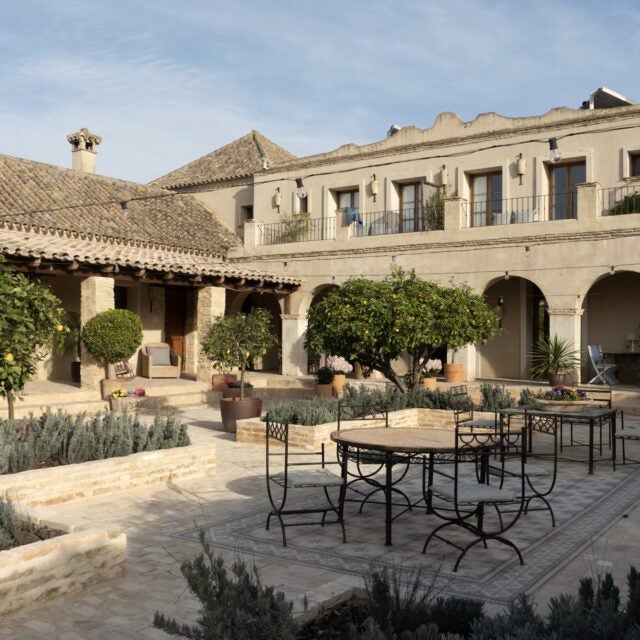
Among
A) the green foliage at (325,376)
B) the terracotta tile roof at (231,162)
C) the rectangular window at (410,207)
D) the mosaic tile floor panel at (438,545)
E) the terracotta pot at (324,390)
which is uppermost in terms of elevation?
the terracotta tile roof at (231,162)

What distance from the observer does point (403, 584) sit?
4.67 m

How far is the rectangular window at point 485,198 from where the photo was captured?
1934 cm

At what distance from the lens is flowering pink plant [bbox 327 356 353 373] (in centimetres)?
1579

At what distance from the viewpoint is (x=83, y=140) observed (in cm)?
2467

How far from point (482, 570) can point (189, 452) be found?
4.20 m

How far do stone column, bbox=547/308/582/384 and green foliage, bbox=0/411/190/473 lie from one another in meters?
10.6

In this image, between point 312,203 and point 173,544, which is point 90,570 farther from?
point 312,203

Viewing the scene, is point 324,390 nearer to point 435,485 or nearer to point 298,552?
point 435,485

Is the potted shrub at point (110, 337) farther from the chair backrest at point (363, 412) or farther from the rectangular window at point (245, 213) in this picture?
the rectangular window at point (245, 213)

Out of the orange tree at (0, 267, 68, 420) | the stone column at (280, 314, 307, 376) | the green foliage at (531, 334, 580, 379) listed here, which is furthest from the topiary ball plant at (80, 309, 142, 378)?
the green foliage at (531, 334, 580, 379)

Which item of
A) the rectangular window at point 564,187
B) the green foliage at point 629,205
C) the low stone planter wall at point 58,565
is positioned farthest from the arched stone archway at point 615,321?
the low stone planter wall at point 58,565

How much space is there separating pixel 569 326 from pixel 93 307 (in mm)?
10450

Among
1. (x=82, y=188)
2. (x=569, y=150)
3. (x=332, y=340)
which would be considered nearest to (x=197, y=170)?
(x=82, y=188)

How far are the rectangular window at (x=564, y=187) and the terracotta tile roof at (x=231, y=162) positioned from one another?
945 cm
